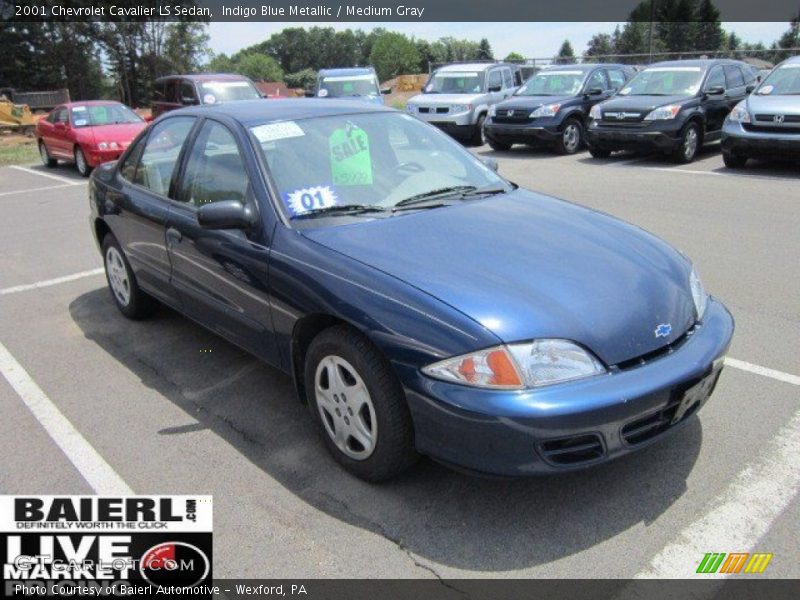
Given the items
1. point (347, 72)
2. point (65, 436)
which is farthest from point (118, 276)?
point (347, 72)

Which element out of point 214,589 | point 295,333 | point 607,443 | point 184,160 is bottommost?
point 214,589

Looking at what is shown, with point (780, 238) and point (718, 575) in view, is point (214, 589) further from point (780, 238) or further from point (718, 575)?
point (780, 238)

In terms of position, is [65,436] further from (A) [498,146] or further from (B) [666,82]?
(A) [498,146]

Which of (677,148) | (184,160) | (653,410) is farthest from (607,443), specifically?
(677,148)

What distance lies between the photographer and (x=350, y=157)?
12.4 feet

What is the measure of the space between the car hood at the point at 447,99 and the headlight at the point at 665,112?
4.72 metres

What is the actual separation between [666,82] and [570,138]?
6.61 ft

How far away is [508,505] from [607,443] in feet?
1.77

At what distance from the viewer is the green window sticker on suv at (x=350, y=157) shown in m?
3.69

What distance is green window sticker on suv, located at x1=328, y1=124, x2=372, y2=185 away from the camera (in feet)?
12.1

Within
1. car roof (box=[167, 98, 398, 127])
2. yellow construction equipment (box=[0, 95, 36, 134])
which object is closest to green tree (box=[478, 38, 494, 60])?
yellow construction equipment (box=[0, 95, 36, 134])

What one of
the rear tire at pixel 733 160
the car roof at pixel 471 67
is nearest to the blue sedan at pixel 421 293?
the rear tire at pixel 733 160

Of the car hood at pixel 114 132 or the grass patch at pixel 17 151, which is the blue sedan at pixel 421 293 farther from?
the grass patch at pixel 17 151

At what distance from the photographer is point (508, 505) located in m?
2.94
